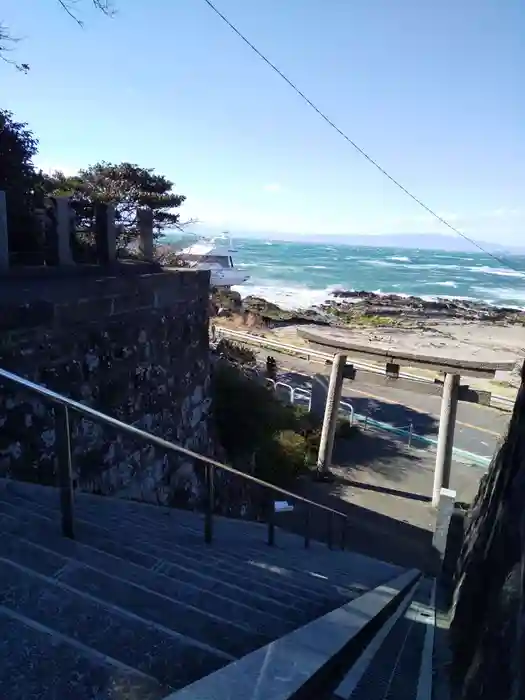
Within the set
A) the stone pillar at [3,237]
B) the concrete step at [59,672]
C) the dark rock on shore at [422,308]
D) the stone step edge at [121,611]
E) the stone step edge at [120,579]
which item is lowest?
the dark rock on shore at [422,308]

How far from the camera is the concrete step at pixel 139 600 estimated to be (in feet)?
6.07

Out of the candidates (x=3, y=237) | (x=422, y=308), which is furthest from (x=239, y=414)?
(x=422, y=308)

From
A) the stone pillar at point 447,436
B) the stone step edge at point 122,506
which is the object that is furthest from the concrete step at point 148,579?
the stone pillar at point 447,436

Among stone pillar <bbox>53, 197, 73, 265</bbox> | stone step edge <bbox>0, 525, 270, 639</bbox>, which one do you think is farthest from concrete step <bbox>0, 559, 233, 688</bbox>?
stone pillar <bbox>53, 197, 73, 265</bbox>

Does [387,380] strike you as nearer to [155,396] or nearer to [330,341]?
[330,341]

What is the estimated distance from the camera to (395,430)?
12984 millimetres

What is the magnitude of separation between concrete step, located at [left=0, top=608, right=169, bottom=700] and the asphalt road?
10.7 m

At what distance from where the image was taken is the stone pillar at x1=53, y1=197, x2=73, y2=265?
5.08 m

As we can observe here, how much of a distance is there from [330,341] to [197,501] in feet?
14.0

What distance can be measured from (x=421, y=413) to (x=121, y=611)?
13835mm

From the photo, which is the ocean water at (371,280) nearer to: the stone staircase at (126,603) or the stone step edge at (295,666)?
the stone staircase at (126,603)

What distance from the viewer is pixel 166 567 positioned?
2590 mm

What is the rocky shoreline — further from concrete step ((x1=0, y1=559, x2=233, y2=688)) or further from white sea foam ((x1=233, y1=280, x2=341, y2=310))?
concrete step ((x1=0, y1=559, x2=233, y2=688))

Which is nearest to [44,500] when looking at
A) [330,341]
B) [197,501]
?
[197,501]
